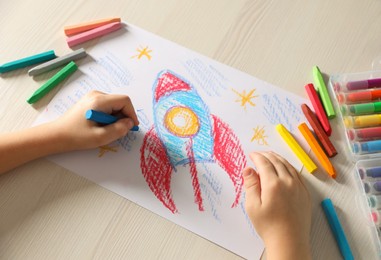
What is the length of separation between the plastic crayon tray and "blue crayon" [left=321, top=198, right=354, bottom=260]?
0.04 m

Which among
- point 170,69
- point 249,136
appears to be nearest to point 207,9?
point 170,69

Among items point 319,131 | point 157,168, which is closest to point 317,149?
point 319,131

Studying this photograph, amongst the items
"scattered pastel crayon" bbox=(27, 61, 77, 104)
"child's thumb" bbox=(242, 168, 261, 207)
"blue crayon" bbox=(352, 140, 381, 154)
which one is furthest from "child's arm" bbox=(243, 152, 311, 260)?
"scattered pastel crayon" bbox=(27, 61, 77, 104)

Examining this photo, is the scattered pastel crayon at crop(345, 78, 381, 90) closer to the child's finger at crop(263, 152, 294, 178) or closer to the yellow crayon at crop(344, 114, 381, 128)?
the yellow crayon at crop(344, 114, 381, 128)

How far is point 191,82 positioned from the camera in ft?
2.13

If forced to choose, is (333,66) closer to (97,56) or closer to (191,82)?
(191,82)

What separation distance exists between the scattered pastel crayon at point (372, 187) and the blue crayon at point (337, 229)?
0.19 ft

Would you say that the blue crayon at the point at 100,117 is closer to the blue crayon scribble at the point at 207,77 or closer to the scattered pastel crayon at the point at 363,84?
the blue crayon scribble at the point at 207,77

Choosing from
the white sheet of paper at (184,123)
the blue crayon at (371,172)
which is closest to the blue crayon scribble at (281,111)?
the white sheet of paper at (184,123)

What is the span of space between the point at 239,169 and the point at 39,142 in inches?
11.8

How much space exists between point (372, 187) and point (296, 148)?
0.39ft

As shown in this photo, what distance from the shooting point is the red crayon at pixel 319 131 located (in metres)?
0.60

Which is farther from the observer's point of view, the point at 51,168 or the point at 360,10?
the point at 360,10

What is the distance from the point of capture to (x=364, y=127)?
61cm
